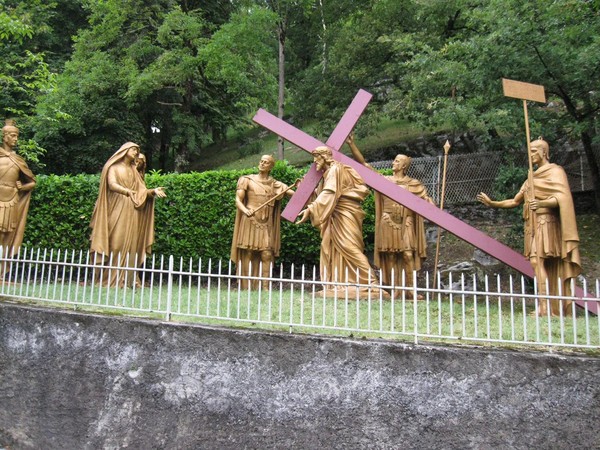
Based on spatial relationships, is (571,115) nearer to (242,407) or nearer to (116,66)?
(242,407)

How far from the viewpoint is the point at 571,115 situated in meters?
11.5

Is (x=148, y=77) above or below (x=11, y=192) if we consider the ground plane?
above

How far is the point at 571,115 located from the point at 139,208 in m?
8.84

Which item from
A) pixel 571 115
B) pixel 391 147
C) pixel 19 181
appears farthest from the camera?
pixel 391 147

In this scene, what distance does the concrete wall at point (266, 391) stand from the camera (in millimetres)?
4988

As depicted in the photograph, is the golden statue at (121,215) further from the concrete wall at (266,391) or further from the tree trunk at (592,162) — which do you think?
the tree trunk at (592,162)

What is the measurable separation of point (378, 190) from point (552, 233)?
2.54 metres

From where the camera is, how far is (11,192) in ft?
29.7

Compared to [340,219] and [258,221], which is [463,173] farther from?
[340,219]

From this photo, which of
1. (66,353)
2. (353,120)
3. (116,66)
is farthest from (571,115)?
(116,66)

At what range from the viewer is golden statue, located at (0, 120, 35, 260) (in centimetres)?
895

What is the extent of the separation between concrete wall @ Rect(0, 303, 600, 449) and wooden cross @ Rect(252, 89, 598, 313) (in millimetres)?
3064

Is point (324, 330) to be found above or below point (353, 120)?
below

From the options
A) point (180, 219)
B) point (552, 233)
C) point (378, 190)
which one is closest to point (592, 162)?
point (552, 233)
